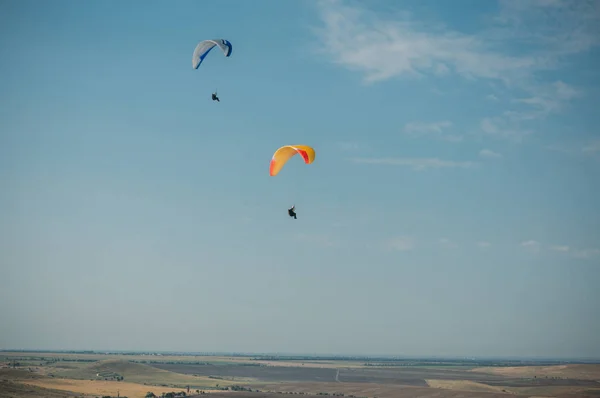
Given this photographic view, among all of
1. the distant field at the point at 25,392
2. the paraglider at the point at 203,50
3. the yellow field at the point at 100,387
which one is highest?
the paraglider at the point at 203,50

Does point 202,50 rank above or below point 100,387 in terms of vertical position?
above

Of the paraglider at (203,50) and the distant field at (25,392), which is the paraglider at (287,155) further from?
the distant field at (25,392)

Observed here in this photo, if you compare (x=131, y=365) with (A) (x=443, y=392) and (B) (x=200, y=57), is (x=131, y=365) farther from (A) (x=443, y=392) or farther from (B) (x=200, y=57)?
(B) (x=200, y=57)

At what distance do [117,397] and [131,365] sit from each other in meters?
43.5

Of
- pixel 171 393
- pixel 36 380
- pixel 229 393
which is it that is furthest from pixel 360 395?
pixel 36 380

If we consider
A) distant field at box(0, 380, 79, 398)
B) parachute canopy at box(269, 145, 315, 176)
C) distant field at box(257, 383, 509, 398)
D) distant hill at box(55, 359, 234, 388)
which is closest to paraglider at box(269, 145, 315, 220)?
parachute canopy at box(269, 145, 315, 176)

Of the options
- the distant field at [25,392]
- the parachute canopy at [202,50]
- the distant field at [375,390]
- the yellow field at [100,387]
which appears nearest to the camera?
the parachute canopy at [202,50]

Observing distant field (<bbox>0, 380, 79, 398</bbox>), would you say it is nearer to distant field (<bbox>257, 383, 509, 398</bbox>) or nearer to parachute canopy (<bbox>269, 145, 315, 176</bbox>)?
distant field (<bbox>257, 383, 509, 398</bbox>)

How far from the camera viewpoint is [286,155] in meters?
38.2

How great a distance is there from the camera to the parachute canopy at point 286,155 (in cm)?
3659

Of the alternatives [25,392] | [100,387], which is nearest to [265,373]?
[100,387]

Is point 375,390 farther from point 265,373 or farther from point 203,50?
point 203,50

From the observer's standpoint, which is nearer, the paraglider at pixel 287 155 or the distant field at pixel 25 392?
the paraglider at pixel 287 155

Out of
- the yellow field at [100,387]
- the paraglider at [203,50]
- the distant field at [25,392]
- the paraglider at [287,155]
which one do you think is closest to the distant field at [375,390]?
the yellow field at [100,387]
